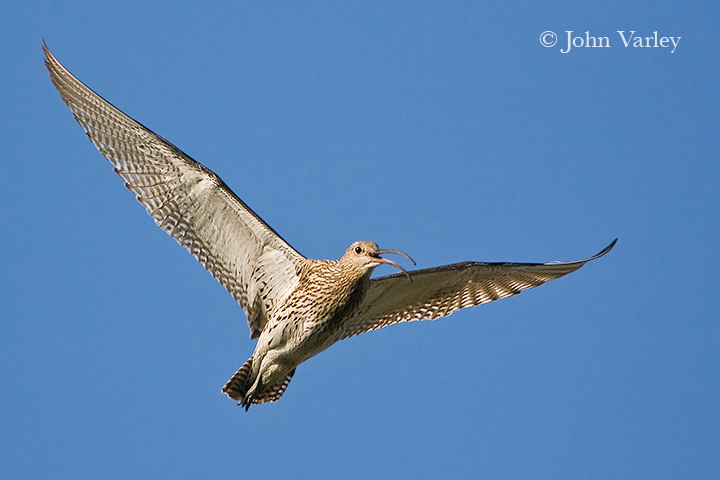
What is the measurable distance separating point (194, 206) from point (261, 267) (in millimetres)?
1175

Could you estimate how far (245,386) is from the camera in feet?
47.4

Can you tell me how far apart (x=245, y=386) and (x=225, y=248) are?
1832mm

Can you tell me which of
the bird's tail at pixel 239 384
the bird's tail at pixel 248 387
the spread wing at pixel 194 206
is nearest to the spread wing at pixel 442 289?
the bird's tail at pixel 248 387

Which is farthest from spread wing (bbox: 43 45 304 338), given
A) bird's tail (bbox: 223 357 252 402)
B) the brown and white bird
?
bird's tail (bbox: 223 357 252 402)

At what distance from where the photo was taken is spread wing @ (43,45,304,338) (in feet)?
45.5

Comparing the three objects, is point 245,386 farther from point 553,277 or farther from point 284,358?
point 553,277

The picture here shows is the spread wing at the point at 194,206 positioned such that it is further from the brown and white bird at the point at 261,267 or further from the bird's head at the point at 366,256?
the bird's head at the point at 366,256

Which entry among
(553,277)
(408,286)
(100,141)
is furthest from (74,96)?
(553,277)

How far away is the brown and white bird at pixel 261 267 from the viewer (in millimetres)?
13719

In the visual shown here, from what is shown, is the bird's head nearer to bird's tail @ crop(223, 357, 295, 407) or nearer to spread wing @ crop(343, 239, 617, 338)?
spread wing @ crop(343, 239, 617, 338)

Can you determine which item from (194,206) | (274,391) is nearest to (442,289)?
(274,391)

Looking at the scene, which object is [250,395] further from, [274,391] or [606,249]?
[606,249]

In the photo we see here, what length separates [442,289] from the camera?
14.9 meters

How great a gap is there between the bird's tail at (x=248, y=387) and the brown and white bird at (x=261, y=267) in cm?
1
